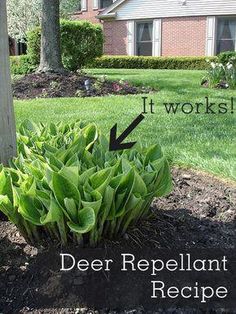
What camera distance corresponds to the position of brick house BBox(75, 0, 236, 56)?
23578mm

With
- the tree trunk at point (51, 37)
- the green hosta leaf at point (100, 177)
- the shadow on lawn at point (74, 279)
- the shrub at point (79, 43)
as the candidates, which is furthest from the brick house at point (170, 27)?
the green hosta leaf at point (100, 177)

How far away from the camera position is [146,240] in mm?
2365

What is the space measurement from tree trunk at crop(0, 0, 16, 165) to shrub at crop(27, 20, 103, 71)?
37.5 feet

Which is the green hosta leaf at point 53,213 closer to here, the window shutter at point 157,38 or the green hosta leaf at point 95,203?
the green hosta leaf at point 95,203

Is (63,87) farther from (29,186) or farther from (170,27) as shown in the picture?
(170,27)

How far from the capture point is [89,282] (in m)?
2.12

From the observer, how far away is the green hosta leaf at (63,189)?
6.70ft

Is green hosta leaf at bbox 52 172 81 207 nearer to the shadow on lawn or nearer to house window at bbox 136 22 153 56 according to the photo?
the shadow on lawn

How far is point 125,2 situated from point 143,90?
59.5ft

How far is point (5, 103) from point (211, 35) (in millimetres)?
22362

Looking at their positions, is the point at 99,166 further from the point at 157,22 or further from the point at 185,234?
the point at 157,22

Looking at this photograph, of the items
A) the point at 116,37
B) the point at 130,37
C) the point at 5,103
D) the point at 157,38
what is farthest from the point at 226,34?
the point at 5,103

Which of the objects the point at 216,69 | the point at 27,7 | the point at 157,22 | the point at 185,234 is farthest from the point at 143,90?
the point at 27,7

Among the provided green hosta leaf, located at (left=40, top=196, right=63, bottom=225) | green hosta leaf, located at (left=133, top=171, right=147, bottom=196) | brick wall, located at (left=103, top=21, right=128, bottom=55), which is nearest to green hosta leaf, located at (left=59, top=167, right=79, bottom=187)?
green hosta leaf, located at (left=40, top=196, right=63, bottom=225)
